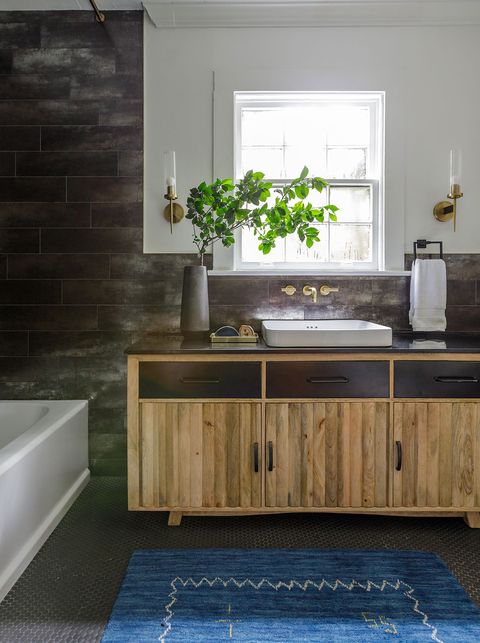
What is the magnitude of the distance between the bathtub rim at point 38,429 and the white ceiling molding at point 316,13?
2.30 meters

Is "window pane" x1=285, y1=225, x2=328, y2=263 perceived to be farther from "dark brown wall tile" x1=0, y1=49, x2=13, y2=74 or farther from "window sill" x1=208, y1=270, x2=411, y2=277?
"dark brown wall tile" x1=0, y1=49, x2=13, y2=74

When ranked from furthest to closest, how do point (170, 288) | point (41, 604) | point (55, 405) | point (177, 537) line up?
point (170, 288)
point (55, 405)
point (177, 537)
point (41, 604)

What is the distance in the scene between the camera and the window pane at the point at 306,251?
3.01 metres

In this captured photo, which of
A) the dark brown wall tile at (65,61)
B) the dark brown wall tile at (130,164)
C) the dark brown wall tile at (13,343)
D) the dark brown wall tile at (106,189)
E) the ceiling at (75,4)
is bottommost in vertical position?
the dark brown wall tile at (13,343)

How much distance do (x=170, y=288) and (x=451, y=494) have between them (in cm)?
187

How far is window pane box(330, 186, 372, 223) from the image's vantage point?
301 cm

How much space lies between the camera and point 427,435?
2.29m

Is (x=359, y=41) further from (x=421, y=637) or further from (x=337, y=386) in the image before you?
(x=421, y=637)

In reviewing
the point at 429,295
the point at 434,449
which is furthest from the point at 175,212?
the point at 434,449

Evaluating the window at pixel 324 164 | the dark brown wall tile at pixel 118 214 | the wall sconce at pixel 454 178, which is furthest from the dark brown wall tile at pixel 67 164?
the wall sconce at pixel 454 178

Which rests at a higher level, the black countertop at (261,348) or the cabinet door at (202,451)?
the black countertop at (261,348)

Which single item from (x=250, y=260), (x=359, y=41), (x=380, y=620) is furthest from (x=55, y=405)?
(x=359, y=41)

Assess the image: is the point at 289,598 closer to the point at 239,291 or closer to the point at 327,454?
the point at 327,454

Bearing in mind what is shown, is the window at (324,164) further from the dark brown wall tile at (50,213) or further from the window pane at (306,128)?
the dark brown wall tile at (50,213)
